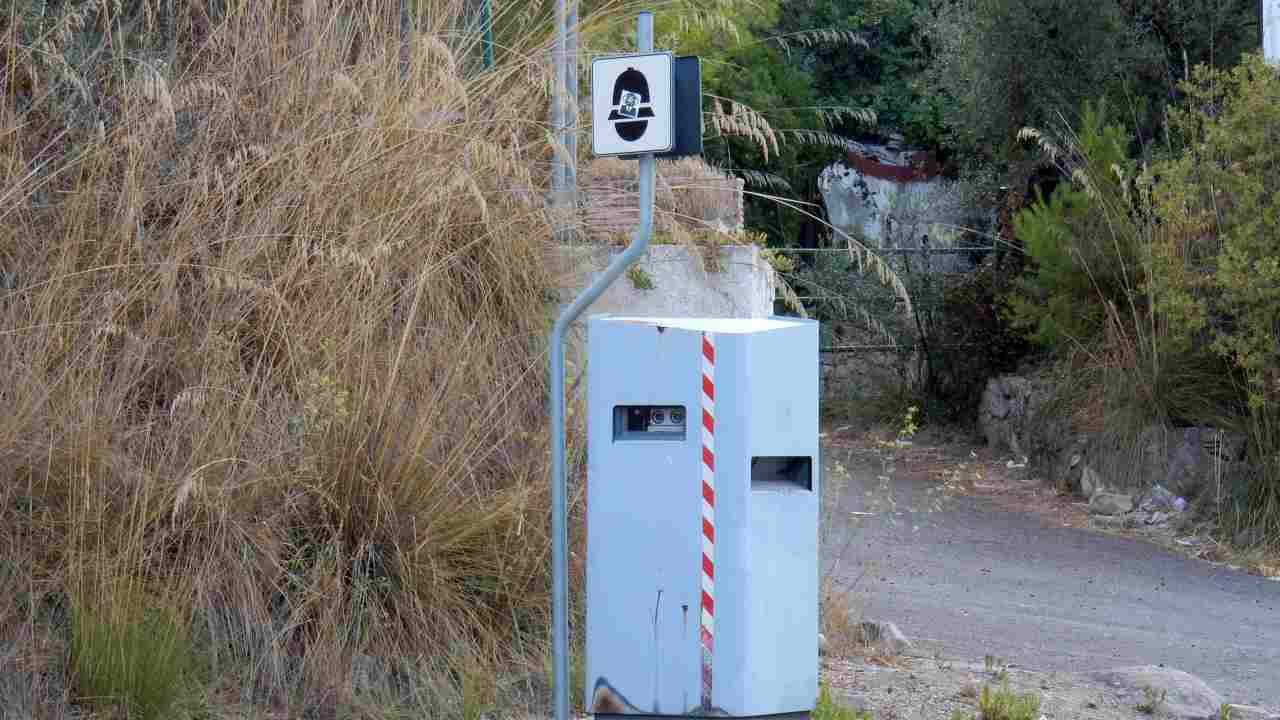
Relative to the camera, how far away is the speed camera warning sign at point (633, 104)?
4.78 metres

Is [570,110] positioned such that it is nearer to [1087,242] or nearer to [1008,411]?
[1087,242]

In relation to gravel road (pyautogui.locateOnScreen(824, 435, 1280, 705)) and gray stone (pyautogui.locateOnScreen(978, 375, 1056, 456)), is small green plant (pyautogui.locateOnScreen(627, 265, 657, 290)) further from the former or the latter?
gray stone (pyautogui.locateOnScreen(978, 375, 1056, 456))

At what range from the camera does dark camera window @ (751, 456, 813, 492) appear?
15.7 feet

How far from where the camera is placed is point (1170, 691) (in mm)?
6316

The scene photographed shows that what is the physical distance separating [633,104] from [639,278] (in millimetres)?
3330

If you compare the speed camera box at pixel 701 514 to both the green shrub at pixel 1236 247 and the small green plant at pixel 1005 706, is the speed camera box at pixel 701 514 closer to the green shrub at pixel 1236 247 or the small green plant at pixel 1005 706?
the small green plant at pixel 1005 706

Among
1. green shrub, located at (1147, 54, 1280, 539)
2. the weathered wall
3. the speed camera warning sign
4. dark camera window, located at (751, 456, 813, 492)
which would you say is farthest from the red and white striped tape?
green shrub, located at (1147, 54, 1280, 539)

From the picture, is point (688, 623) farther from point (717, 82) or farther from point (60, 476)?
point (717, 82)

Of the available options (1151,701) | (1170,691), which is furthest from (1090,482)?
(1151,701)

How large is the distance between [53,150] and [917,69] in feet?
57.7

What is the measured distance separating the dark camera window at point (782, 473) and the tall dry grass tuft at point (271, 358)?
129 centimetres

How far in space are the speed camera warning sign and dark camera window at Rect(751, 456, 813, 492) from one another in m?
1.05

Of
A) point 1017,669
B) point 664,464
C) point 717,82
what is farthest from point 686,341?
point 717,82

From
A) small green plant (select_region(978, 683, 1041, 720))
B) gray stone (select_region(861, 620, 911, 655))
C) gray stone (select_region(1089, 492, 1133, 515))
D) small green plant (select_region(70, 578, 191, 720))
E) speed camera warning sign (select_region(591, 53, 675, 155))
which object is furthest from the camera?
gray stone (select_region(1089, 492, 1133, 515))
